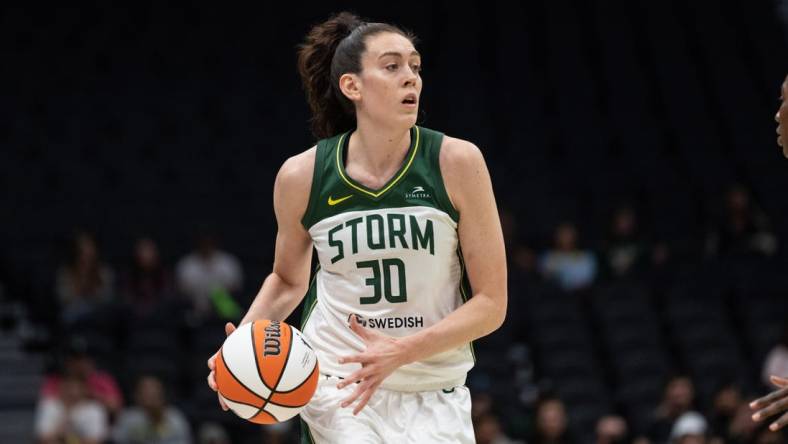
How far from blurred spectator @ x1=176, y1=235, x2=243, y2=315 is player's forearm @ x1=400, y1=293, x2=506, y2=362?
7.42 m

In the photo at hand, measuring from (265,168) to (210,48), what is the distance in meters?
2.37

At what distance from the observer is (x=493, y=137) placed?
14695 millimetres

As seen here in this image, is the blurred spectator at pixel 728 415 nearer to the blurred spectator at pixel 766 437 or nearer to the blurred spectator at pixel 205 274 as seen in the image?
the blurred spectator at pixel 766 437

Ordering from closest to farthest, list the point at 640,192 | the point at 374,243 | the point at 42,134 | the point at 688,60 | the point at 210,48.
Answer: the point at 374,243 < the point at 42,134 < the point at 640,192 < the point at 210,48 < the point at 688,60

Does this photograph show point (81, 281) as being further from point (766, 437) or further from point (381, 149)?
point (381, 149)

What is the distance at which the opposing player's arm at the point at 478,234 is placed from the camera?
14.8ft

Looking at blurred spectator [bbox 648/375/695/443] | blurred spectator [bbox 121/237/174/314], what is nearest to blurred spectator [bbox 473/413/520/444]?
blurred spectator [bbox 648/375/695/443]

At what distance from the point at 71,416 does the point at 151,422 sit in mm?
617

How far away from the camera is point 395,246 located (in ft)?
14.8

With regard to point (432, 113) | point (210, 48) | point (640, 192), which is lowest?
point (640, 192)

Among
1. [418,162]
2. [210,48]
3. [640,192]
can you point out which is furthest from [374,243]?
[210,48]

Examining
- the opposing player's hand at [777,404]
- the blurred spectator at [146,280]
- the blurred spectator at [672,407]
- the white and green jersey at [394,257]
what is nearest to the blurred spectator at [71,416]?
the blurred spectator at [146,280]

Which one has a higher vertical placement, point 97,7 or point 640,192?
point 97,7

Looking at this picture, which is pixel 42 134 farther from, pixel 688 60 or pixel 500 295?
pixel 500 295
